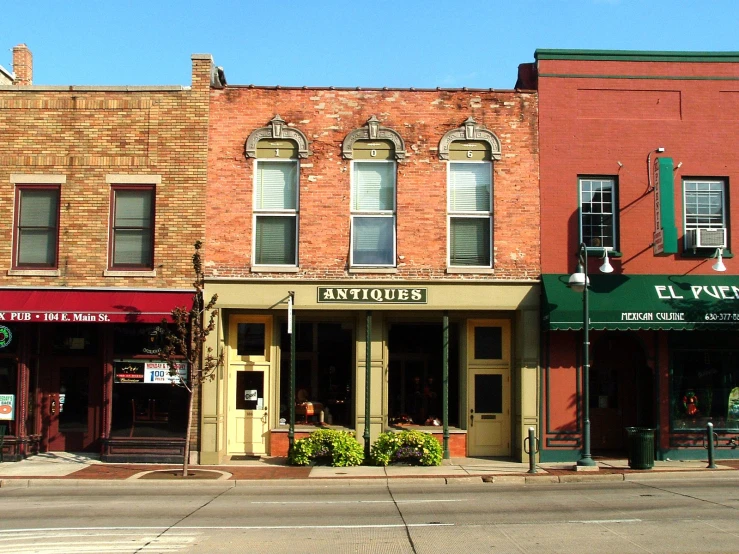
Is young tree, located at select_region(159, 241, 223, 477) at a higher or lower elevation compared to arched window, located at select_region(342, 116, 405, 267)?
lower

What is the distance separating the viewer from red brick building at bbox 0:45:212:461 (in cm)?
1944

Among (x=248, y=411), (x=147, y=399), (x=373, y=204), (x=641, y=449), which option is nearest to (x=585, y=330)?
(x=641, y=449)

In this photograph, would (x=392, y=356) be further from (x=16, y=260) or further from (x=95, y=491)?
(x=16, y=260)

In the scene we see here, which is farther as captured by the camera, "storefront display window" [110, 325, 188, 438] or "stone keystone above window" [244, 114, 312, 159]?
"stone keystone above window" [244, 114, 312, 159]

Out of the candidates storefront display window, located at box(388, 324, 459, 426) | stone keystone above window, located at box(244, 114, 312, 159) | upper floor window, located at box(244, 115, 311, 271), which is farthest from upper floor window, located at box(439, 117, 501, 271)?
upper floor window, located at box(244, 115, 311, 271)

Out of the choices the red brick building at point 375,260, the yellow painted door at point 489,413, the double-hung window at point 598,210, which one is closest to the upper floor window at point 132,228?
the red brick building at point 375,260

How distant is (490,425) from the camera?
67.0 ft

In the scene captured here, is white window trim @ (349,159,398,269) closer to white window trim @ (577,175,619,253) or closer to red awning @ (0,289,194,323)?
red awning @ (0,289,194,323)

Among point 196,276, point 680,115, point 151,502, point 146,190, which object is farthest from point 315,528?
point 680,115

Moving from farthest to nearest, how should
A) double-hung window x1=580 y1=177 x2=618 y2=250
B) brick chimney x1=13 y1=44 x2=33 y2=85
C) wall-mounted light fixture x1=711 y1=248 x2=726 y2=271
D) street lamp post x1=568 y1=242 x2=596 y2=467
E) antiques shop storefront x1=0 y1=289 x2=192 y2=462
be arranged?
brick chimney x1=13 y1=44 x2=33 y2=85 → double-hung window x1=580 y1=177 x2=618 y2=250 → wall-mounted light fixture x1=711 y1=248 x2=726 y2=271 → antiques shop storefront x1=0 y1=289 x2=192 y2=462 → street lamp post x1=568 y1=242 x2=596 y2=467

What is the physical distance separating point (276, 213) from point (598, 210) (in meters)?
7.67

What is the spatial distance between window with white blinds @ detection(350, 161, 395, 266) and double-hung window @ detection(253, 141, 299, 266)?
56.4 inches

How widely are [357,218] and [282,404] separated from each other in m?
4.86

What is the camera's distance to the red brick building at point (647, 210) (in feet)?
64.4
